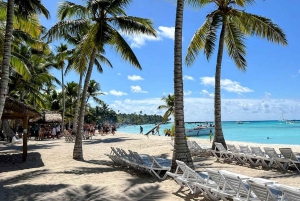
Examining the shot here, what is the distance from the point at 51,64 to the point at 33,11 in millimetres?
22453

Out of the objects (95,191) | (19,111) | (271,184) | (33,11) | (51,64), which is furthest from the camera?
(51,64)

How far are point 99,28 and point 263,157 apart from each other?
30.1 ft

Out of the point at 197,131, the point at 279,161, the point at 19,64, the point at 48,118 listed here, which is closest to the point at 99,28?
the point at 19,64

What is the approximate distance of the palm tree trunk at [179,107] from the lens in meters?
9.11

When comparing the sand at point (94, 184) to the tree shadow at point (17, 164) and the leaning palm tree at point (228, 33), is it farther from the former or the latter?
the leaning palm tree at point (228, 33)

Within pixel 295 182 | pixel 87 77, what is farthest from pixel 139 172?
pixel 87 77

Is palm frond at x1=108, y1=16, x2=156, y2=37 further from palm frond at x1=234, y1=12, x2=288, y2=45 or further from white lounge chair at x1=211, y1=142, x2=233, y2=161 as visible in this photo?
white lounge chair at x1=211, y1=142, x2=233, y2=161

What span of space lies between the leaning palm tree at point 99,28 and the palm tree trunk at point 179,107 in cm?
535

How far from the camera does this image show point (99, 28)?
1408 centimetres

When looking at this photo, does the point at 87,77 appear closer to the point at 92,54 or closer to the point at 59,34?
the point at 92,54

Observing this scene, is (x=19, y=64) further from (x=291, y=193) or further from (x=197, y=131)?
(x=197, y=131)

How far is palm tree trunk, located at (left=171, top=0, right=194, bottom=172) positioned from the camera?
9.11m

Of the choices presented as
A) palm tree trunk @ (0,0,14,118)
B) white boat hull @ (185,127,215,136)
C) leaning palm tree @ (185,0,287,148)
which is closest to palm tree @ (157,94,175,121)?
white boat hull @ (185,127,215,136)

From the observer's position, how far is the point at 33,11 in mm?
11414
